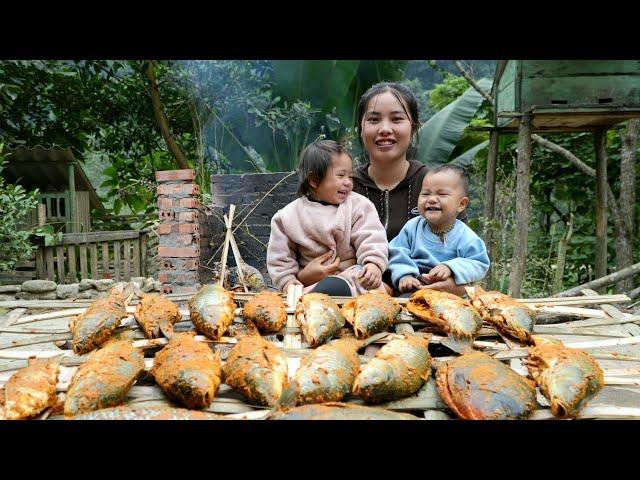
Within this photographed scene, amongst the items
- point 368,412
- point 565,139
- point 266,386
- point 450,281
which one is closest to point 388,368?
point 368,412

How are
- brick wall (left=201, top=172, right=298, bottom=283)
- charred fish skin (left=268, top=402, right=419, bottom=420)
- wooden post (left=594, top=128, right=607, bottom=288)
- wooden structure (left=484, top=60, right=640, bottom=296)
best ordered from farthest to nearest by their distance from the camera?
brick wall (left=201, top=172, right=298, bottom=283) → wooden post (left=594, top=128, right=607, bottom=288) → wooden structure (left=484, top=60, right=640, bottom=296) → charred fish skin (left=268, top=402, right=419, bottom=420)

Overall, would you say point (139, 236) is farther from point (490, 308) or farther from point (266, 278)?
point (490, 308)

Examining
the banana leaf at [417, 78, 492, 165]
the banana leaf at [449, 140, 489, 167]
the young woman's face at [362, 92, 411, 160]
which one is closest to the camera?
the young woman's face at [362, 92, 411, 160]

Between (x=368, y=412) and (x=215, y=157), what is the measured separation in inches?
292

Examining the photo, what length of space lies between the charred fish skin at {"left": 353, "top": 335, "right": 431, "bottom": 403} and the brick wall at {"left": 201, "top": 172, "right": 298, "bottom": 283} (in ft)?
14.4

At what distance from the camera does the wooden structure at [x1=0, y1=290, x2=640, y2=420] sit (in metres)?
1.36

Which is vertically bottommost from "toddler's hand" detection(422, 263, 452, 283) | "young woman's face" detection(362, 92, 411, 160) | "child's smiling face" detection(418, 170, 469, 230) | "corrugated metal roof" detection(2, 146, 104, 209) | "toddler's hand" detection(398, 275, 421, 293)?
"toddler's hand" detection(398, 275, 421, 293)

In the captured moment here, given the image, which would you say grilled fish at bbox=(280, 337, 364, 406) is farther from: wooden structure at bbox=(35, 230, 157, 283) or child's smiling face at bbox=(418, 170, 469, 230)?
wooden structure at bbox=(35, 230, 157, 283)

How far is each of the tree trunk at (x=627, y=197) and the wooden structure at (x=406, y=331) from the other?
400cm

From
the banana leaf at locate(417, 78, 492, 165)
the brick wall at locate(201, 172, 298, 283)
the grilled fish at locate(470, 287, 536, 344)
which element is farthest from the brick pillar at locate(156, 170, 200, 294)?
the grilled fish at locate(470, 287, 536, 344)

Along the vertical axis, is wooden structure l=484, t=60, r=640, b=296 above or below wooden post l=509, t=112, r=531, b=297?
above

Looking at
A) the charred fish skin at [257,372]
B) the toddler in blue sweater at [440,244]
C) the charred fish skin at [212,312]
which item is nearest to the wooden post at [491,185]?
the toddler in blue sweater at [440,244]

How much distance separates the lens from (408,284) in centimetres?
235

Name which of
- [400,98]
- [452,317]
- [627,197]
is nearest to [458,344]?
[452,317]
